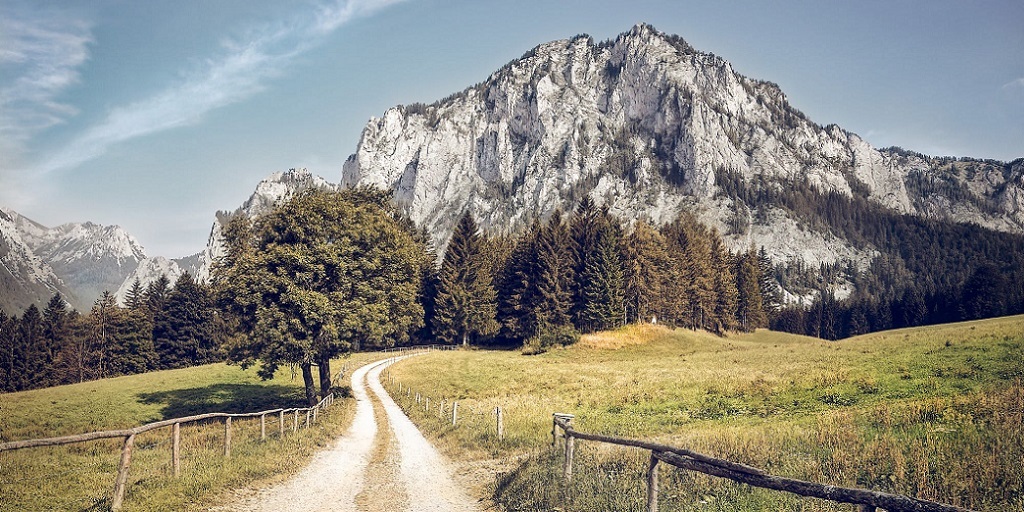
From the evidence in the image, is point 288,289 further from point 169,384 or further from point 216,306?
point 169,384

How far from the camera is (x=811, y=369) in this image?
30.8m

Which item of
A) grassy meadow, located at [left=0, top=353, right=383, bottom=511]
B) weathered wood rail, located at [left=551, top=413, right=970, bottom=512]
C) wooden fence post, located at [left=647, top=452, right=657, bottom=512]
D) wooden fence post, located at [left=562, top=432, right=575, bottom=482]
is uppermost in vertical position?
weathered wood rail, located at [left=551, top=413, right=970, bottom=512]

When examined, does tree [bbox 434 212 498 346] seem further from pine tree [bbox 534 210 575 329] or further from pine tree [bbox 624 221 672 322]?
pine tree [bbox 624 221 672 322]

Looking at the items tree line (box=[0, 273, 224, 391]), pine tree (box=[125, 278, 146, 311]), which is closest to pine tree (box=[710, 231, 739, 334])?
tree line (box=[0, 273, 224, 391])

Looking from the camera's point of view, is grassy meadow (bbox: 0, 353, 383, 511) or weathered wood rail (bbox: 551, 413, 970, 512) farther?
grassy meadow (bbox: 0, 353, 383, 511)

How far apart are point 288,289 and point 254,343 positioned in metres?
3.89

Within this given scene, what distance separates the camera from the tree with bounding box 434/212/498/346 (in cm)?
8069

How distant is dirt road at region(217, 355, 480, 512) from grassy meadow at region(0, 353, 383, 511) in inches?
37.1

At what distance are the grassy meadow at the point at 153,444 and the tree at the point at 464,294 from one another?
31872 mm

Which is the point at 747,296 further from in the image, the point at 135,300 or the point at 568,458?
the point at 135,300

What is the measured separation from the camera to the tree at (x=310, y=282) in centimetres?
2989

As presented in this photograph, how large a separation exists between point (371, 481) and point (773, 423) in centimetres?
1365

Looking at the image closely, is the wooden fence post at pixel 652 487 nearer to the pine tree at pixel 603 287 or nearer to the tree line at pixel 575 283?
the tree line at pixel 575 283

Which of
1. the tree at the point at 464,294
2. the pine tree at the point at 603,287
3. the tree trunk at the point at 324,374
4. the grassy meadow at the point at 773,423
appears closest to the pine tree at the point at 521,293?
the tree at the point at 464,294
